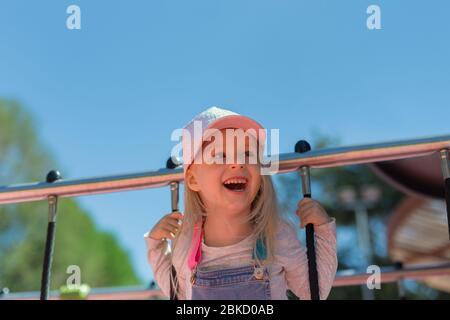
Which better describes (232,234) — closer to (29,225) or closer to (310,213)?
(310,213)

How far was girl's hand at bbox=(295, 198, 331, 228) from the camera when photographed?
2.05m

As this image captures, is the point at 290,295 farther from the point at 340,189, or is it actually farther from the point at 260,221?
the point at 340,189

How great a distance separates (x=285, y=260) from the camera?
218 cm

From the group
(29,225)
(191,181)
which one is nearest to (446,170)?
(191,181)

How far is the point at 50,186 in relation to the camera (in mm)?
2234

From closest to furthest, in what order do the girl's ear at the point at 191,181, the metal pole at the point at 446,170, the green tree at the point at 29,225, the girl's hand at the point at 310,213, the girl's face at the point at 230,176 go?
the metal pole at the point at 446,170 → the girl's hand at the point at 310,213 → the girl's face at the point at 230,176 → the girl's ear at the point at 191,181 → the green tree at the point at 29,225

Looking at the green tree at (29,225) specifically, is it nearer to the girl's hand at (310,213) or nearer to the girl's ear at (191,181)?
the girl's ear at (191,181)

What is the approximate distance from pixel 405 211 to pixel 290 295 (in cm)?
590

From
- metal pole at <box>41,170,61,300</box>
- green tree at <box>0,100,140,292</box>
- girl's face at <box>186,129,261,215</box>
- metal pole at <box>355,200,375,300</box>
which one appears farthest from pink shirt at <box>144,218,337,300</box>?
metal pole at <box>355,200,375,300</box>

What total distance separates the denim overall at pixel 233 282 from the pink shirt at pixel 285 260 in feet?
0.10

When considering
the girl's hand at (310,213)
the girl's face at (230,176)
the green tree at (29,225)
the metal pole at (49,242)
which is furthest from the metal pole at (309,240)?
the green tree at (29,225)

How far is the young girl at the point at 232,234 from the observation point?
209cm
